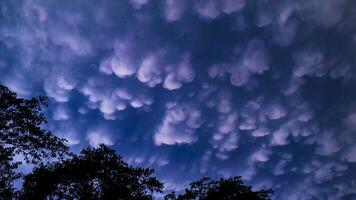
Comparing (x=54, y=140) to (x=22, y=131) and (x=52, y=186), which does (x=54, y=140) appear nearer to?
(x=22, y=131)

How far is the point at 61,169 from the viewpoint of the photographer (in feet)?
118

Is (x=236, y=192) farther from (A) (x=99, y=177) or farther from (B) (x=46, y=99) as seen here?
(B) (x=46, y=99)

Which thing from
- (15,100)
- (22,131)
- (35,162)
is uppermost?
(15,100)

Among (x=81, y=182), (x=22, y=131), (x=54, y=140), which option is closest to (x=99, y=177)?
(x=81, y=182)

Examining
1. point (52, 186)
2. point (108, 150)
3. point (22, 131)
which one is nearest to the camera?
point (22, 131)

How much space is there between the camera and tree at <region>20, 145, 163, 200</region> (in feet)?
115

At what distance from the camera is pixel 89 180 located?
35.8 meters

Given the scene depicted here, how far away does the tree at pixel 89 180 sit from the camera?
1380 inches

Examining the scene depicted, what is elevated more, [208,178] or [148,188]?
[208,178]

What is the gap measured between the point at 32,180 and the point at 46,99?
15.2 m

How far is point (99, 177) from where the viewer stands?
3588cm

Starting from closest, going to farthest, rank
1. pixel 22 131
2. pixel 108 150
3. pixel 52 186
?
1. pixel 22 131
2. pixel 52 186
3. pixel 108 150

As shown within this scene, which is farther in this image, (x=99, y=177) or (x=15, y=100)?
(x=99, y=177)

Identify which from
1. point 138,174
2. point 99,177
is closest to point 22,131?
point 99,177
